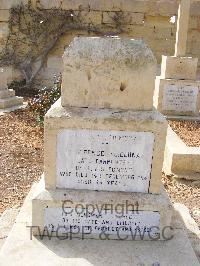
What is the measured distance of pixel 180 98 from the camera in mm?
7520

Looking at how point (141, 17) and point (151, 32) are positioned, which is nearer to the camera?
point (141, 17)

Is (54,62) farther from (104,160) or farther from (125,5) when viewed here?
(104,160)

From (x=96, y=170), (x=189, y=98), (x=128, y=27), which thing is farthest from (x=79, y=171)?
(x=128, y=27)

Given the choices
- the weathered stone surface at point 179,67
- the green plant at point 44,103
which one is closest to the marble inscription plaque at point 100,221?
the green plant at point 44,103

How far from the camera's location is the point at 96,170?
2.63 metres

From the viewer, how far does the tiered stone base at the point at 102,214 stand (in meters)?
2.58

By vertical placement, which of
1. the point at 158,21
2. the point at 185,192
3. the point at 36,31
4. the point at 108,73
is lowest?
the point at 185,192

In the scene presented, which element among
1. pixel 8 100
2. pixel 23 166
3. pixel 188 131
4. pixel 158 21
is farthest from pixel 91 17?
pixel 23 166

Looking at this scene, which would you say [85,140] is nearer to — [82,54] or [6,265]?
[82,54]

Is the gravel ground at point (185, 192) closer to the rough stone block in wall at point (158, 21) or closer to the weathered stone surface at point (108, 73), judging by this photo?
the weathered stone surface at point (108, 73)

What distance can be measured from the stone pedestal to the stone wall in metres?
3.75

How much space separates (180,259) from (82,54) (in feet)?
4.81

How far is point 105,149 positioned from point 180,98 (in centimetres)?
524

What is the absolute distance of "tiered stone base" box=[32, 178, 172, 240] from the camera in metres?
2.58
